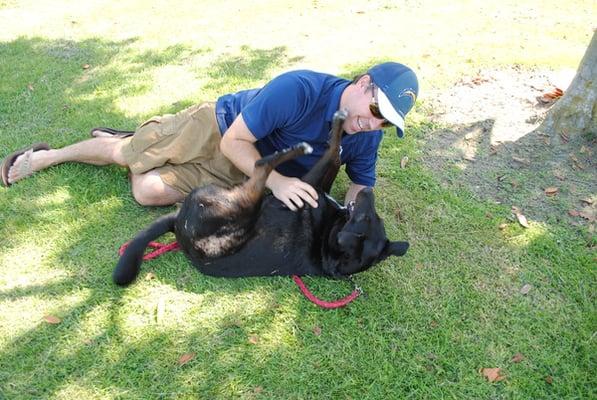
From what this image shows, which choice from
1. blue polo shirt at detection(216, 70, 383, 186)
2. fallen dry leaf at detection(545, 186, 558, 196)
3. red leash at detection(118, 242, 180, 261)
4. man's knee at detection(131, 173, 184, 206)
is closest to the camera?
blue polo shirt at detection(216, 70, 383, 186)

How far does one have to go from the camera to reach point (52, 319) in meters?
2.81

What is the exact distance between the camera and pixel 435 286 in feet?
10.5

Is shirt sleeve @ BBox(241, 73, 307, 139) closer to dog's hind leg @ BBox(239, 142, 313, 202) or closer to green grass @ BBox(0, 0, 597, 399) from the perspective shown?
dog's hind leg @ BBox(239, 142, 313, 202)

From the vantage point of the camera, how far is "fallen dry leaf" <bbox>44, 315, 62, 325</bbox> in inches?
110

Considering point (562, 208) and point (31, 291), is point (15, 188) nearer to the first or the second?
point (31, 291)

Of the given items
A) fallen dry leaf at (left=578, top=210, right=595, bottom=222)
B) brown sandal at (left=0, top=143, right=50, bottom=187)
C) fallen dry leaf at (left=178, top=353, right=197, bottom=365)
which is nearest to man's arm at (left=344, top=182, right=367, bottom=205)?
fallen dry leaf at (left=178, top=353, right=197, bottom=365)

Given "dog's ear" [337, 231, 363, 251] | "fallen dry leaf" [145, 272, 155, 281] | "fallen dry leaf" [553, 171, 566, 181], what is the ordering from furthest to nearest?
"fallen dry leaf" [553, 171, 566, 181] < "fallen dry leaf" [145, 272, 155, 281] < "dog's ear" [337, 231, 363, 251]

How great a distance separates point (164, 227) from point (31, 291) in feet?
3.19

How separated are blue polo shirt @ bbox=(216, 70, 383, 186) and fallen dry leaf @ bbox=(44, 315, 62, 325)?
5.57ft

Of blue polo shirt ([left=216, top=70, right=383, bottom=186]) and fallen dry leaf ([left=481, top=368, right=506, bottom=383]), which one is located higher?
blue polo shirt ([left=216, top=70, right=383, bottom=186])

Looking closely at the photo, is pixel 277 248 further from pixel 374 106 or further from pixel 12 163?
pixel 12 163

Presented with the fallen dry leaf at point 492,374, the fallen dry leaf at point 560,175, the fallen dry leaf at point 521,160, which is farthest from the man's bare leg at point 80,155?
the fallen dry leaf at point 560,175

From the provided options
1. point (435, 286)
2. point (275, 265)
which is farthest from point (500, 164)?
point (275, 265)

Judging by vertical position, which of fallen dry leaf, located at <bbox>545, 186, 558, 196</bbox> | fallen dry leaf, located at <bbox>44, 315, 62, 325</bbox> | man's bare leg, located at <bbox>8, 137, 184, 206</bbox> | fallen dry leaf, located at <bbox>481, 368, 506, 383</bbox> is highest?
man's bare leg, located at <bbox>8, 137, 184, 206</bbox>
